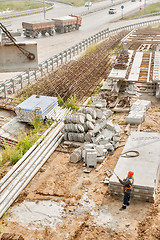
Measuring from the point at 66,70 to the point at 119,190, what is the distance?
1374cm

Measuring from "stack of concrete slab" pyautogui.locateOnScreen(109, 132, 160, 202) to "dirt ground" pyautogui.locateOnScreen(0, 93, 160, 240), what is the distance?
0.35 meters

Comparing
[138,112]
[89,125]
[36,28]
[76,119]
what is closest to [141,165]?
[89,125]

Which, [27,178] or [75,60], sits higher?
[75,60]

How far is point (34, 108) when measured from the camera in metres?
14.9

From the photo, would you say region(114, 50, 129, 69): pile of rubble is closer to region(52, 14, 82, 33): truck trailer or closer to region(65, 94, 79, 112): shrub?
region(65, 94, 79, 112): shrub

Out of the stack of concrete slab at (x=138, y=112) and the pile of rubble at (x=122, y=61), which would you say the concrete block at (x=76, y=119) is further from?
the pile of rubble at (x=122, y=61)

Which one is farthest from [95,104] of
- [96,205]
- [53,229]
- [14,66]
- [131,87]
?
Answer: [53,229]

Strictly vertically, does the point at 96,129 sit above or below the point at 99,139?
above

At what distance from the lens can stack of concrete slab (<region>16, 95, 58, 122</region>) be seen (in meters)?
14.9

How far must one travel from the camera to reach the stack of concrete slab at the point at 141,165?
388 inches

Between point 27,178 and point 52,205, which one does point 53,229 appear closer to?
point 52,205

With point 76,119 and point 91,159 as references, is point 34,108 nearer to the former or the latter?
point 76,119

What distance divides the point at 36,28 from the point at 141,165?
3309 centimetres

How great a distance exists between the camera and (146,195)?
984 cm
